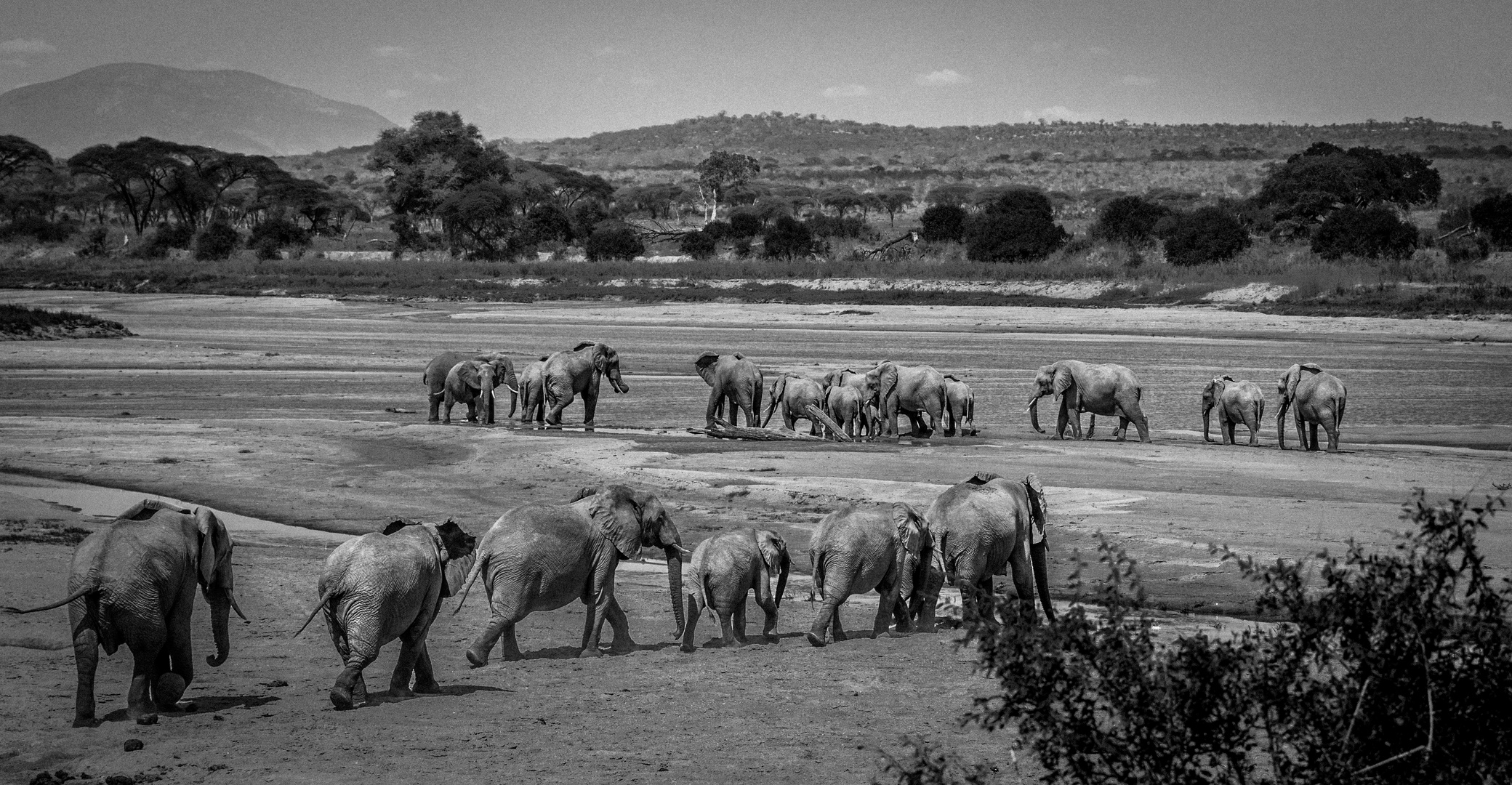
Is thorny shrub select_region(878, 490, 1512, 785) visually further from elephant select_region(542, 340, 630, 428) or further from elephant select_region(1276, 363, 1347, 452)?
elephant select_region(542, 340, 630, 428)

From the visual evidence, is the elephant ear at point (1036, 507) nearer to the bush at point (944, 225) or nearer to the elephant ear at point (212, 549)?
the elephant ear at point (212, 549)

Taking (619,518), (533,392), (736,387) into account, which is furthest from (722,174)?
(619,518)

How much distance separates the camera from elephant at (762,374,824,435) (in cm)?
2131

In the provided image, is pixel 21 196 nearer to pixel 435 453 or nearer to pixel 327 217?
pixel 327 217

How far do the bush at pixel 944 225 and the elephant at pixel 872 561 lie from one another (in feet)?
202

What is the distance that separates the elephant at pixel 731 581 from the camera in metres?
10.1

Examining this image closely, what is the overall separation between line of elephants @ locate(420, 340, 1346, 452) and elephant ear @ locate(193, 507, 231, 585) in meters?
13.3

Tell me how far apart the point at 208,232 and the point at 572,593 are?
7494 centimetres

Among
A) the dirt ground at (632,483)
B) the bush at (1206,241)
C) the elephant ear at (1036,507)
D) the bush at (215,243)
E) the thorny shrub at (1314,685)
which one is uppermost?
the bush at (1206,241)

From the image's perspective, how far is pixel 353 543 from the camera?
8.28m

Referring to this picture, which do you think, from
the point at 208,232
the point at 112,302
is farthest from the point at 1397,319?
the point at 208,232

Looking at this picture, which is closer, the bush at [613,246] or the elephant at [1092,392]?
the elephant at [1092,392]

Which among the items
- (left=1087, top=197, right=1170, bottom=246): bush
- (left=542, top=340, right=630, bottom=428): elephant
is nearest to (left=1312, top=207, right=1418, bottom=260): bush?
(left=1087, top=197, right=1170, bottom=246): bush

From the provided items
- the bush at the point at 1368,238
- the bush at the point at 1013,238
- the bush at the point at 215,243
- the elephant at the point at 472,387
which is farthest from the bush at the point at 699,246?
the elephant at the point at 472,387
